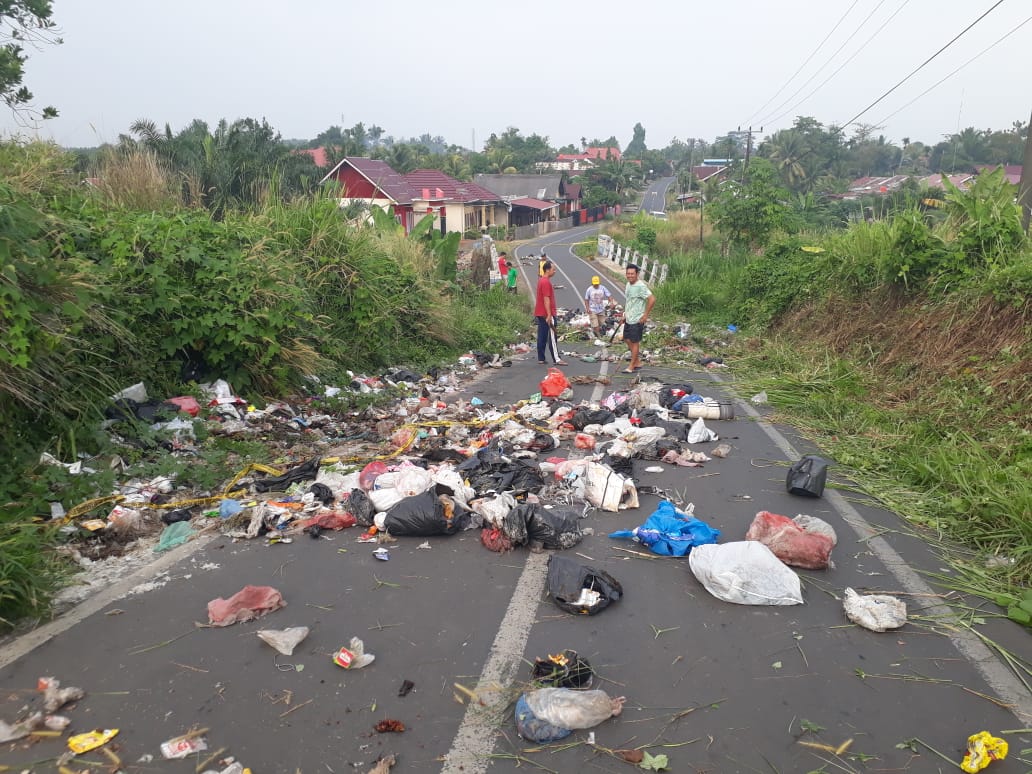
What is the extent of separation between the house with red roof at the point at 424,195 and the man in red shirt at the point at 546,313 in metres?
22.2

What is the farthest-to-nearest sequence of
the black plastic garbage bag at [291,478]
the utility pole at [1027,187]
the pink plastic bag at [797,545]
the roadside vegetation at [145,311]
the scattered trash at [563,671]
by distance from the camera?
the utility pole at [1027,187] → the black plastic garbage bag at [291,478] → the roadside vegetation at [145,311] → the pink plastic bag at [797,545] → the scattered trash at [563,671]

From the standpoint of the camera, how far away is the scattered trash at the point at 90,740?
113 inches

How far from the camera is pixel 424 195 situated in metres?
48.6

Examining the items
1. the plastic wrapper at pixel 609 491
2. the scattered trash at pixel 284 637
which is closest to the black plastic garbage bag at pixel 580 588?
the plastic wrapper at pixel 609 491

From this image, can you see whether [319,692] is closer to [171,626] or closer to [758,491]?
[171,626]

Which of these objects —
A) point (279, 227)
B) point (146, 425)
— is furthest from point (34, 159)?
point (146, 425)

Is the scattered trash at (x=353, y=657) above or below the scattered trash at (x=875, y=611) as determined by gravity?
below

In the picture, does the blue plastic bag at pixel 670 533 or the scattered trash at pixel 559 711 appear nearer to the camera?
the scattered trash at pixel 559 711

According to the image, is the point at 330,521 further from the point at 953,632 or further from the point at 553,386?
the point at 553,386

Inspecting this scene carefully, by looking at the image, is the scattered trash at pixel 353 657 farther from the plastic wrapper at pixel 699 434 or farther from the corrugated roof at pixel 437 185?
the corrugated roof at pixel 437 185

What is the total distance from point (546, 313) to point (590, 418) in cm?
433

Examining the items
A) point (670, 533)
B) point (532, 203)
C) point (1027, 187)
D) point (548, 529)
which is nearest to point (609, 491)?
point (670, 533)

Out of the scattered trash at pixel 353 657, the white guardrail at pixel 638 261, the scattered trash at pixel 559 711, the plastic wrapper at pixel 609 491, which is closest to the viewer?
the scattered trash at pixel 559 711

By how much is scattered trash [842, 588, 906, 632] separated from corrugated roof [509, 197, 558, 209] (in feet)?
217
